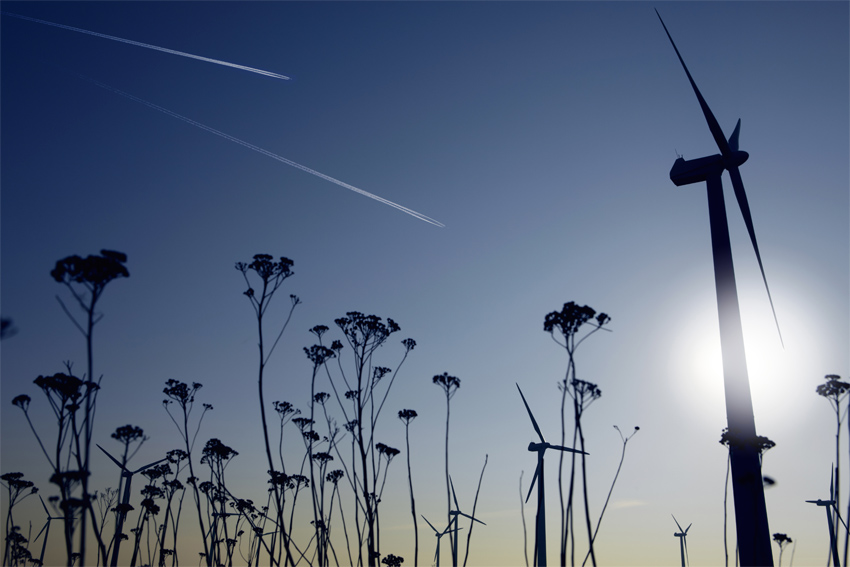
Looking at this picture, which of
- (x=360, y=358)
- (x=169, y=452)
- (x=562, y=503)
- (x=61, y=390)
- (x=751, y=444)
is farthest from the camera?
(x=169, y=452)

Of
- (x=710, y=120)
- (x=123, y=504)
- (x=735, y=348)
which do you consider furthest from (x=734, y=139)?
(x=123, y=504)

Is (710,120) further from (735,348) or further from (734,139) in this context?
(735,348)

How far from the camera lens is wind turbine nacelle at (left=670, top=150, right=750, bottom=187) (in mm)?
41969

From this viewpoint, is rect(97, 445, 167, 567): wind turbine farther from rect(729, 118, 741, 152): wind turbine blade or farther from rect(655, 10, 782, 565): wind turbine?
rect(729, 118, 741, 152): wind turbine blade

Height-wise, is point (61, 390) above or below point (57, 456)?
above

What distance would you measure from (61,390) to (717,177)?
4239 cm

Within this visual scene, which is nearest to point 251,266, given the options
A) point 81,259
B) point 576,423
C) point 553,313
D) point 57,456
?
point 81,259

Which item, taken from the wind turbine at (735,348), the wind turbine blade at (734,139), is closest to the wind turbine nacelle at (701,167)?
the wind turbine at (735,348)

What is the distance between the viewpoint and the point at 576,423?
28.6 m

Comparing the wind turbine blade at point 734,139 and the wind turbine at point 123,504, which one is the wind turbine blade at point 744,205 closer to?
the wind turbine blade at point 734,139

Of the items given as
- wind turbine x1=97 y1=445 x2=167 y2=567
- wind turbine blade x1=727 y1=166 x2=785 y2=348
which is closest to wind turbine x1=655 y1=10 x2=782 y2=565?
wind turbine blade x1=727 y1=166 x2=785 y2=348

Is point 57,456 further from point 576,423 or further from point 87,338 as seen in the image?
point 576,423

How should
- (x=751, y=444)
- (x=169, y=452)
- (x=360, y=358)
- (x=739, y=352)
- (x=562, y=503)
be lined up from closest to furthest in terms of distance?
1. (x=562, y=503)
2. (x=751, y=444)
3. (x=739, y=352)
4. (x=360, y=358)
5. (x=169, y=452)

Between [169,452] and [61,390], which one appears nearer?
[61,390]
